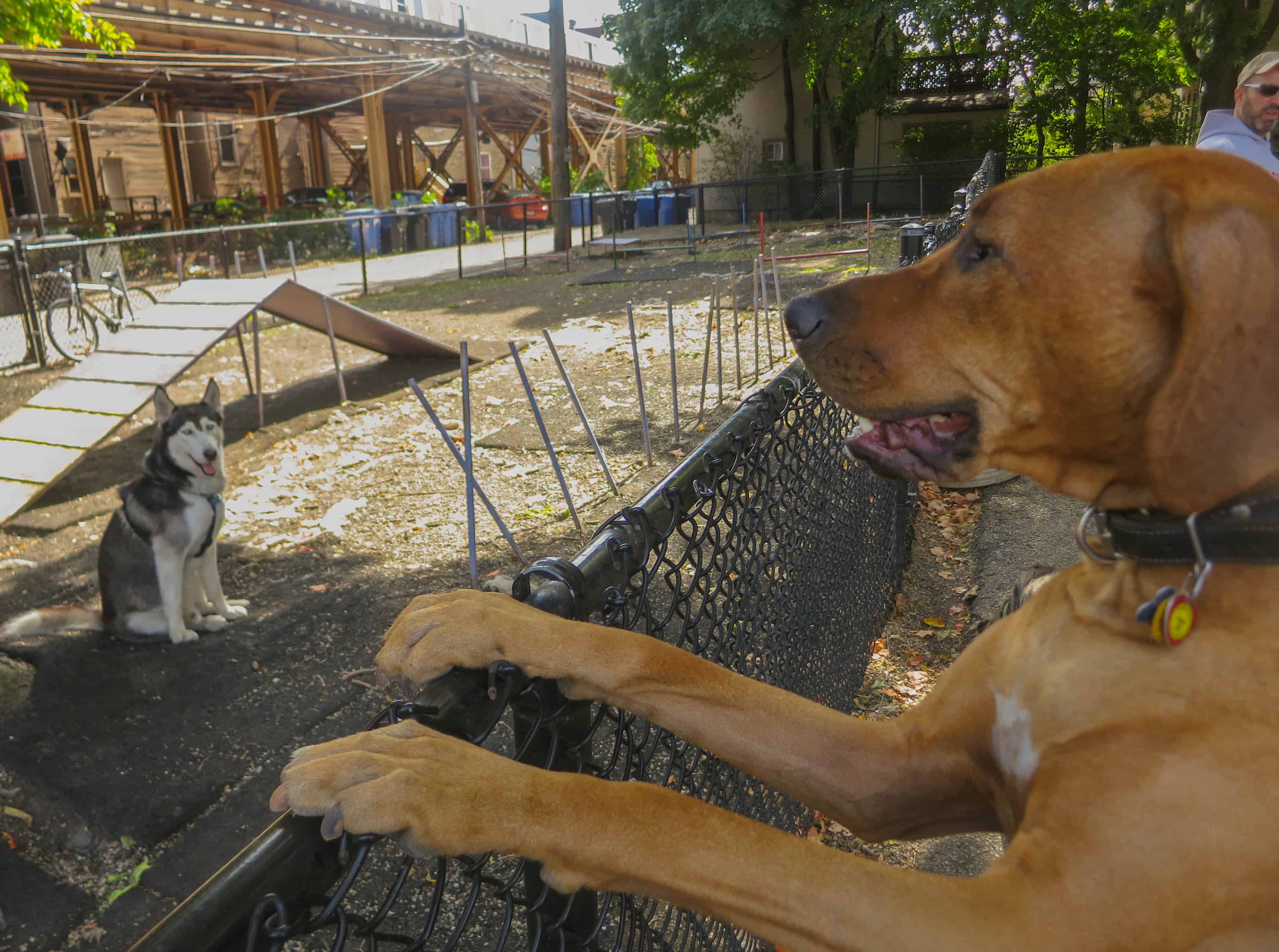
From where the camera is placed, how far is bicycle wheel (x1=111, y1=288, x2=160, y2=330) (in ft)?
42.7

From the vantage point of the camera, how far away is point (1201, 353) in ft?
5.27

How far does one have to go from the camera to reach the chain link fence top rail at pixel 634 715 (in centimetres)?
106

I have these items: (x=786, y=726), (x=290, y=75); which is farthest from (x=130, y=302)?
(x=786, y=726)

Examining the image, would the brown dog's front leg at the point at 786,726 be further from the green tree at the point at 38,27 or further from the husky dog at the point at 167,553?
the green tree at the point at 38,27

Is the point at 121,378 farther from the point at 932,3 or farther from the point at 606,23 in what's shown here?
the point at 606,23

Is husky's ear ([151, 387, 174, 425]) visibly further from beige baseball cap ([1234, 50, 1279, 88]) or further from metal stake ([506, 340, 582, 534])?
beige baseball cap ([1234, 50, 1279, 88])

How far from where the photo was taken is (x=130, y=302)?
1354cm

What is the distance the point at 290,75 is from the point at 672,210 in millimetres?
12509

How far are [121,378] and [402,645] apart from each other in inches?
310

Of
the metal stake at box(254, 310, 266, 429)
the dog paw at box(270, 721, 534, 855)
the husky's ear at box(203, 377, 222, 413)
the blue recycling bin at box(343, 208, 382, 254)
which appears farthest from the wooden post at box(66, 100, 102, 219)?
the dog paw at box(270, 721, 534, 855)

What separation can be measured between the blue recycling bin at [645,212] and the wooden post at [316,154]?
10.7 meters

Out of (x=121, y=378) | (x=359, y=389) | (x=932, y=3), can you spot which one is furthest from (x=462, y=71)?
(x=121, y=378)

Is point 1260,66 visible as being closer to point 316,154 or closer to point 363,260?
point 363,260

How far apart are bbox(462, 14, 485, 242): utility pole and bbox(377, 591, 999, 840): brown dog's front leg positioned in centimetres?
2646
